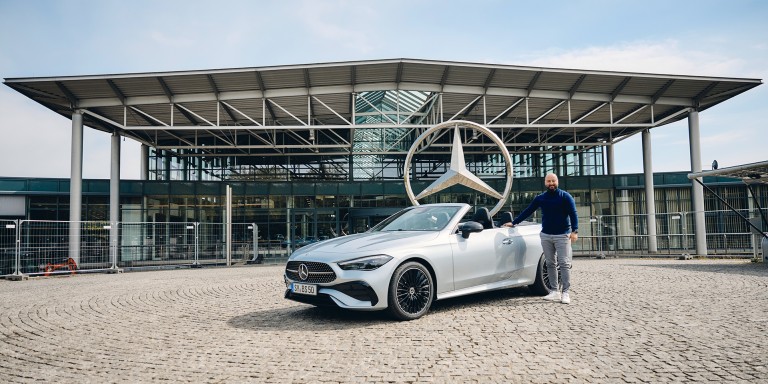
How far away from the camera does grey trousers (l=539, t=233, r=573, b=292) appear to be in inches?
278

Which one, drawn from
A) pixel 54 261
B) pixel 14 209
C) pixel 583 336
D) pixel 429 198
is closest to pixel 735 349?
pixel 583 336

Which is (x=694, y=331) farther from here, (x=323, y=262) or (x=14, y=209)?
(x=14, y=209)

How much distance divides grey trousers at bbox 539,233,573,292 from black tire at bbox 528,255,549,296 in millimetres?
214

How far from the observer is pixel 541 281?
7.67 meters

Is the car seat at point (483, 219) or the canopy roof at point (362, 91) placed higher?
the canopy roof at point (362, 91)

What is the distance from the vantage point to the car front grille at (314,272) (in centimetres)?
583

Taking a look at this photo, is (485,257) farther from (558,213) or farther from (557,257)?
(558,213)

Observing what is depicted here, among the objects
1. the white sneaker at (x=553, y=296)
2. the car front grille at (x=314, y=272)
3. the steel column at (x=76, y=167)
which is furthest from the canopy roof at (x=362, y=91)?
the car front grille at (x=314, y=272)

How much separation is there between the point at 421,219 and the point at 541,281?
6.86 ft

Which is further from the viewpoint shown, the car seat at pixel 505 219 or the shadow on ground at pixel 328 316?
the car seat at pixel 505 219

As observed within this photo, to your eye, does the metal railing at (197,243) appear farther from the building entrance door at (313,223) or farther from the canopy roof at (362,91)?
the canopy roof at (362,91)

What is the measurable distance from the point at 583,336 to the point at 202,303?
225 inches

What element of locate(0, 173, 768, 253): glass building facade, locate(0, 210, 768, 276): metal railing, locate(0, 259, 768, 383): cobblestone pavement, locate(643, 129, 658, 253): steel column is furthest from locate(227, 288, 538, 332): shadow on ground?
locate(643, 129, 658, 253): steel column

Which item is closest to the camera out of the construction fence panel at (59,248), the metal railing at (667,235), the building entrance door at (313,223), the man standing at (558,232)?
the man standing at (558,232)
